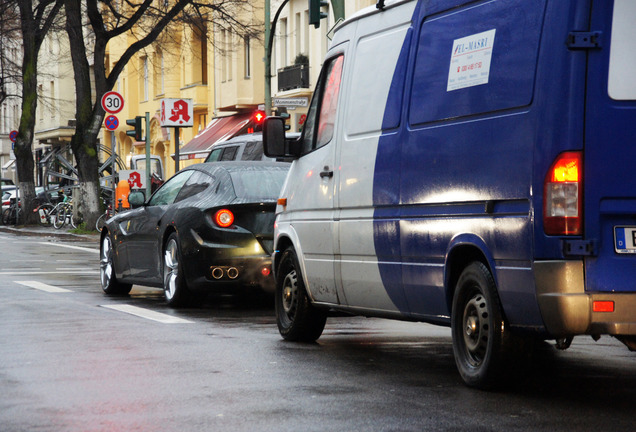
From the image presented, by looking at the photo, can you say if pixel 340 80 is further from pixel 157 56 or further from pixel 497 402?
pixel 157 56

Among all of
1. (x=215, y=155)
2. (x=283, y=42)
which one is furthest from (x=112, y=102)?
(x=283, y=42)

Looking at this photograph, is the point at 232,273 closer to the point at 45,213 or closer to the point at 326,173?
the point at 326,173

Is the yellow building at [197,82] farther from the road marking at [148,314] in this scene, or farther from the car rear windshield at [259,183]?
the road marking at [148,314]

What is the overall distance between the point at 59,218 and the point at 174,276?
31.7 m

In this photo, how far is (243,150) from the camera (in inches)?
919

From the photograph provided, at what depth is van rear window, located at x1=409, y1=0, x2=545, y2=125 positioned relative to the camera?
686 cm

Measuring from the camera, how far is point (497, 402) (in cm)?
687

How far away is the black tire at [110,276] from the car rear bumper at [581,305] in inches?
367

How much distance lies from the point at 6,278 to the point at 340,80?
382 inches

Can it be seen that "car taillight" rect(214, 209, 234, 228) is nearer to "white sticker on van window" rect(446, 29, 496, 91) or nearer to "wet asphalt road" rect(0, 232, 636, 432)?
"wet asphalt road" rect(0, 232, 636, 432)

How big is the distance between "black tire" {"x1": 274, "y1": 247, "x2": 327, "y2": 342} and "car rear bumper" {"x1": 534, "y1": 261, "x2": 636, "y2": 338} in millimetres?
3575

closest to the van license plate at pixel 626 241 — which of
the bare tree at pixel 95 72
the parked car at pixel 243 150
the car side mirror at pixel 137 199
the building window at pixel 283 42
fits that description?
the car side mirror at pixel 137 199

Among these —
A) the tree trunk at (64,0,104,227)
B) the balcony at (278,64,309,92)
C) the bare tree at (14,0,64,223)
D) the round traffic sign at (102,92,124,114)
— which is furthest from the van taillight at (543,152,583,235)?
the bare tree at (14,0,64,223)

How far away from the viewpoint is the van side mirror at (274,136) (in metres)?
9.87
